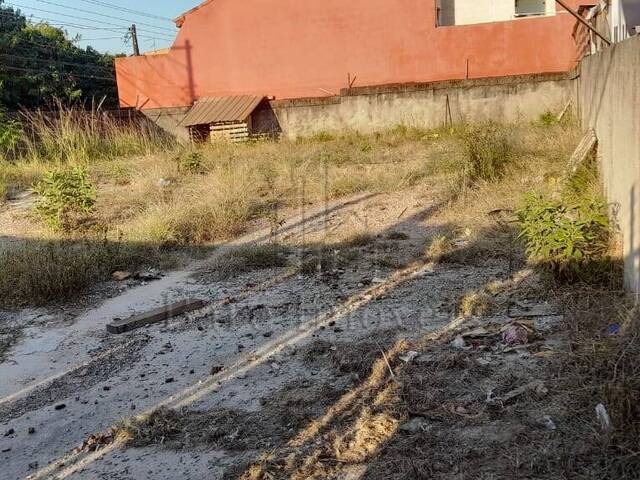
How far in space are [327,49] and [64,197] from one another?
874 centimetres

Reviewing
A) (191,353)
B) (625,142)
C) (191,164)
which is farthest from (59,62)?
(625,142)

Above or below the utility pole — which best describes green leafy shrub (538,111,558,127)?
below

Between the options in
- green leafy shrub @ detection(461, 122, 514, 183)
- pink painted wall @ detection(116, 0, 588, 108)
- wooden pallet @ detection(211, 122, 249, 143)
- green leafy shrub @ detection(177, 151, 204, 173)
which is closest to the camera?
green leafy shrub @ detection(461, 122, 514, 183)

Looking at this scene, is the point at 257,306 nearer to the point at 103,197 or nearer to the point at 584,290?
the point at 584,290

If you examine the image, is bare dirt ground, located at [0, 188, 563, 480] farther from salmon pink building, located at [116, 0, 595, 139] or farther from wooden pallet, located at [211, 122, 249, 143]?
salmon pink building, located at [116, 0, 595, 139]

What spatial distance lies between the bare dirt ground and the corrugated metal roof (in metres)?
9.04

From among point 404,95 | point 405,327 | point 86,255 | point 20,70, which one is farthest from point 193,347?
point 20,70

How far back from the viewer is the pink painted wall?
511 inches

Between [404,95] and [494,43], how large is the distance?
2.56 meters

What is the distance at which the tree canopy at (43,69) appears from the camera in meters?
18.3

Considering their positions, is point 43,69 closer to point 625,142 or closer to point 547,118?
point 547,118

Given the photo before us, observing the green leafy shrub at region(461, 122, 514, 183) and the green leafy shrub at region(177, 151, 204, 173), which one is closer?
the green leafy shrub at region(461, 122, 514, 183)

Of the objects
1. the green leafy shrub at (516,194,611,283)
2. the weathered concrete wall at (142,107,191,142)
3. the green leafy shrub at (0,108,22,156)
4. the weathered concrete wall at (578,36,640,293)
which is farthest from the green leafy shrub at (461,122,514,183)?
the weathered concrete wall at (142,107,191,142)

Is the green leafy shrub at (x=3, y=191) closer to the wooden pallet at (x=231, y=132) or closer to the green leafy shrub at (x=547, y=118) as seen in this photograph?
the wooden pallet at (x=231, y=132)
